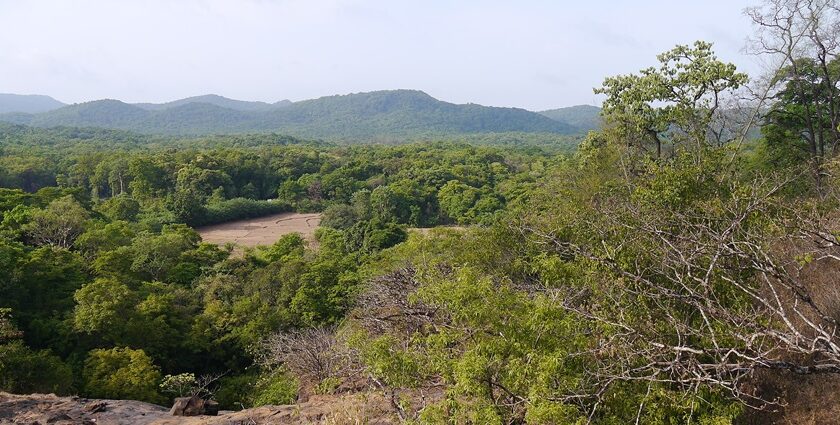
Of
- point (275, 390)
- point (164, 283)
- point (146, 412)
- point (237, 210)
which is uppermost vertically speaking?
point (146, 412)

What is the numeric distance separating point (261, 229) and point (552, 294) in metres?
36.2

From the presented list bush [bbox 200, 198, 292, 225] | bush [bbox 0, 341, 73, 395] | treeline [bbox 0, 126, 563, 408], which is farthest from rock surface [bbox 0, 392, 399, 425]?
bush [bbox 200, 198, 292, 225]

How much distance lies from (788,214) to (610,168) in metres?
11.2

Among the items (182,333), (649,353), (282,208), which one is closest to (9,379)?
(182,333)

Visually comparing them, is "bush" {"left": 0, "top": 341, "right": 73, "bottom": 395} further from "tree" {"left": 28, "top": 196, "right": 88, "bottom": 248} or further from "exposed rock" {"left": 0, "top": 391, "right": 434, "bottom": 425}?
"tree" {"left": 28, "top": 196, "right": 88, "bottom": 248}

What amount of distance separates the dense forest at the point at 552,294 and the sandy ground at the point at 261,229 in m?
4.62

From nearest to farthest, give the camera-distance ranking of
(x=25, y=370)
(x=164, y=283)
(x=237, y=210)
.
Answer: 1. (x=25, y=370)
2. (x=164, y=283)
3. (x=237, y=210)

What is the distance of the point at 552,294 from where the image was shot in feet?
22.5

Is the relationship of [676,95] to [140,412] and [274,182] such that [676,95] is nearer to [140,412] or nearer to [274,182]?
[140,412]

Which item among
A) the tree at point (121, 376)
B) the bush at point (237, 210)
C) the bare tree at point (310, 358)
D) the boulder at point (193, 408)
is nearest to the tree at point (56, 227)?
the tree at point (121, 376)

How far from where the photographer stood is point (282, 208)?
47938 millimetres

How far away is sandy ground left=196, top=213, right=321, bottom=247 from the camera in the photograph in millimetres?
36562

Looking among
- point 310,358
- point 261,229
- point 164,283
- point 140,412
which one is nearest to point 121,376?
point 140,412

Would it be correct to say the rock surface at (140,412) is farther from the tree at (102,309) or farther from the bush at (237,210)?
the bush at (237,210)
